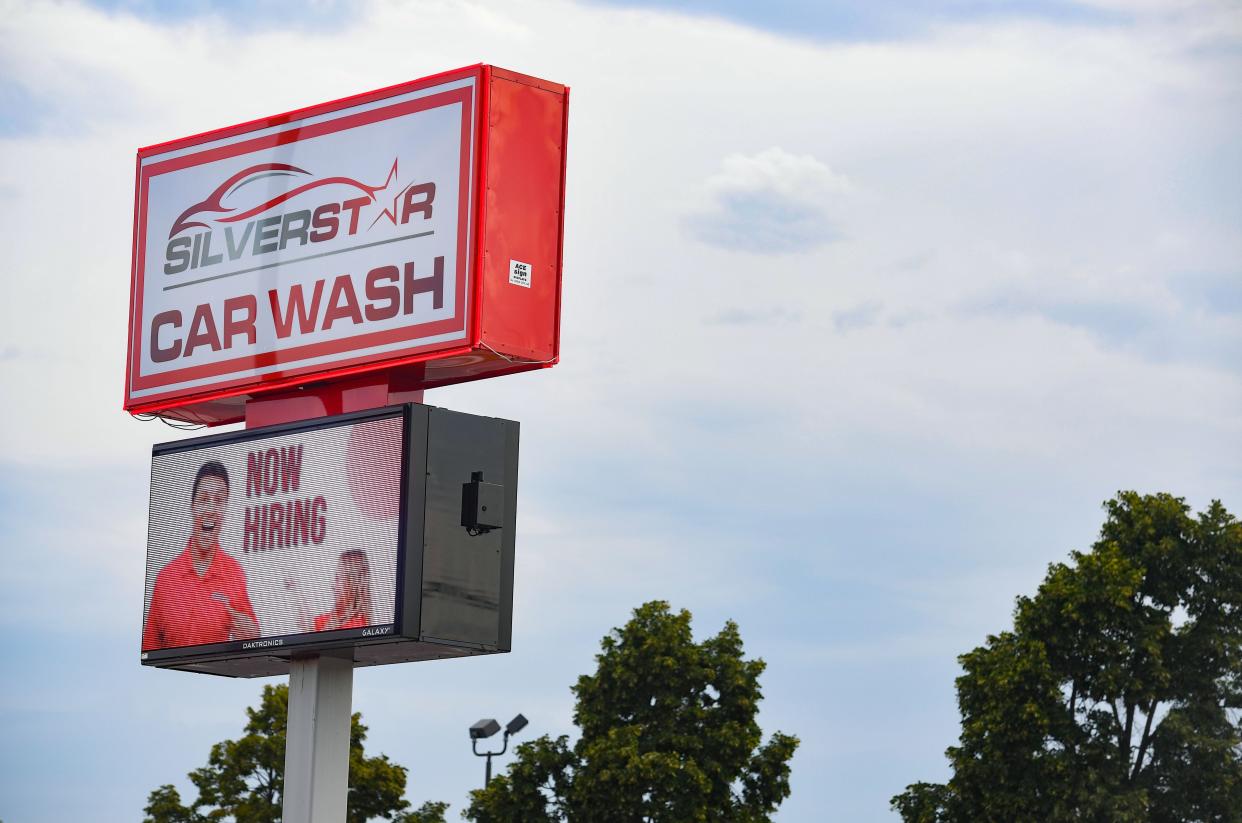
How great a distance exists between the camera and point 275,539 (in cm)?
1962

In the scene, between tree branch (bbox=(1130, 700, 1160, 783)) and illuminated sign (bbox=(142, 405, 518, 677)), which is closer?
illuminated sign (bbox=(142, 405, 518, 677))

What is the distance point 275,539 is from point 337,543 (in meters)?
0.90

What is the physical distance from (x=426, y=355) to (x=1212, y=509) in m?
24.9

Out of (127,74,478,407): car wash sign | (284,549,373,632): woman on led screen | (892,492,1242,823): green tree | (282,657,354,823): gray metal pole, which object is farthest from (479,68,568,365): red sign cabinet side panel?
(892,492,1242,823): green tree

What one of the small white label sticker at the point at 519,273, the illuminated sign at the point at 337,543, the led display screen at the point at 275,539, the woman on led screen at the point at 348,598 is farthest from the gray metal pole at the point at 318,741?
the small white label sticker at the point at 519,273

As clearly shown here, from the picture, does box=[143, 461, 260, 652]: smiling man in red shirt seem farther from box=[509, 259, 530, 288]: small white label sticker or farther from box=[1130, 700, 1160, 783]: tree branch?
box=[1130, 700, 1160, 783]: tree branch

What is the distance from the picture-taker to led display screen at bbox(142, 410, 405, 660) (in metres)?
18.8

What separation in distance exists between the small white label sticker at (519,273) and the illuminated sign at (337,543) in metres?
1.40

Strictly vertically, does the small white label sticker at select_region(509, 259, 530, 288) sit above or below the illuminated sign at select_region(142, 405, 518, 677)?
above

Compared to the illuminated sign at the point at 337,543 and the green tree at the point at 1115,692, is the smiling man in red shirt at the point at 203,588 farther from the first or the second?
the green tree at the point at 1115,692

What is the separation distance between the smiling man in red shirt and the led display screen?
0.01m

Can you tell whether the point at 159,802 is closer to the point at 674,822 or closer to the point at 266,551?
the point at 674,822

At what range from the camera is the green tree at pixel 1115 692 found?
123 ft

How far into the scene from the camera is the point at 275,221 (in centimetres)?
2064
